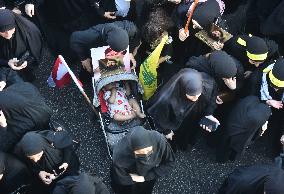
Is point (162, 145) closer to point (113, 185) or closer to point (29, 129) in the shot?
point (113, 185)

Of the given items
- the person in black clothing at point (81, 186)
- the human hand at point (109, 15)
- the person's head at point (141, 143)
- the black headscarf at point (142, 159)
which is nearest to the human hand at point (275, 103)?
the black headscarf at point (142, 159)

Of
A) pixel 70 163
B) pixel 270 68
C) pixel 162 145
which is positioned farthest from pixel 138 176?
pixel 270 68

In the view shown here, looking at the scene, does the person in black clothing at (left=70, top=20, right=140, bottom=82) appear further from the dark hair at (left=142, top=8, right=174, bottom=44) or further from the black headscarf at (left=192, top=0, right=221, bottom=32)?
the black headscarf at (left=192, top=0, right=221, bottom=32)

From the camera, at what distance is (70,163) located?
5020 mm

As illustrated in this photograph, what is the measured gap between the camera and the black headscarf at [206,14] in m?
5.42

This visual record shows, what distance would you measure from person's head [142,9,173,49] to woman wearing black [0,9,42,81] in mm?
1303

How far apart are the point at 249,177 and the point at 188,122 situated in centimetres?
100

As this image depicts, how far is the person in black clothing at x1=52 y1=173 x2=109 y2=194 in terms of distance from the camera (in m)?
4.30

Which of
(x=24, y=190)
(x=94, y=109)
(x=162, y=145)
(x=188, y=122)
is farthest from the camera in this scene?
(x=94, y=109)

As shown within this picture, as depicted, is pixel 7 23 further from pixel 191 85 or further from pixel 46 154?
pixel 191 85

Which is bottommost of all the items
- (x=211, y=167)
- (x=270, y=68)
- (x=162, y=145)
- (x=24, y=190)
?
(x=211, y=167)

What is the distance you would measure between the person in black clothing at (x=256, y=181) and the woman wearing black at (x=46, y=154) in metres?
1.74

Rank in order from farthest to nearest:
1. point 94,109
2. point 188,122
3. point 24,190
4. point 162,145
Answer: point 94,109
point 188,122
point 24,190
point 162,145

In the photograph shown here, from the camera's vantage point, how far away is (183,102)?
5105 millimetres
